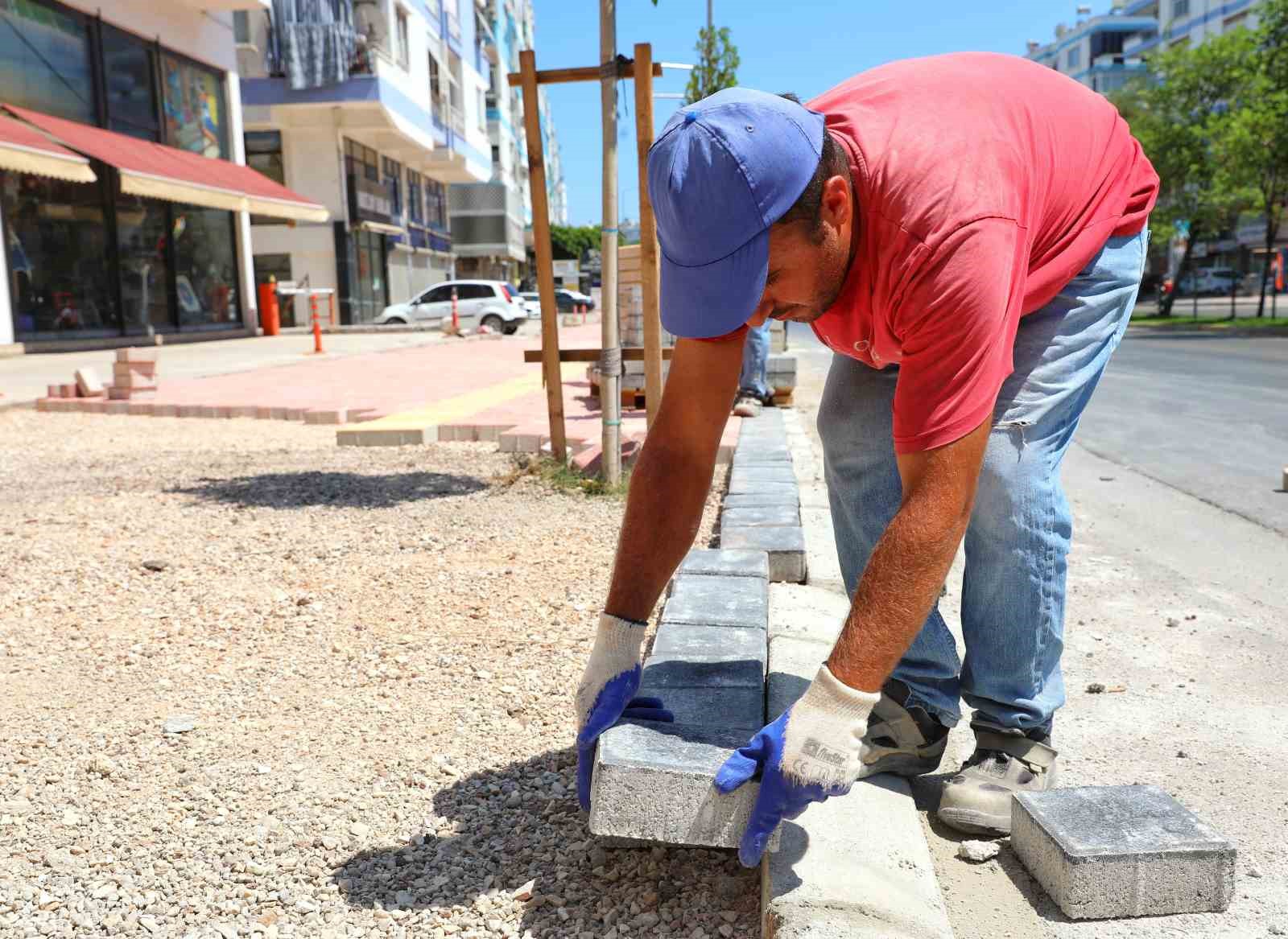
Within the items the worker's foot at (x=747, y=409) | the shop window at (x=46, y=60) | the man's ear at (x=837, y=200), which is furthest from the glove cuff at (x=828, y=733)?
the shop window at (x=46, y=60)

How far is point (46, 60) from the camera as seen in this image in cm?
1683

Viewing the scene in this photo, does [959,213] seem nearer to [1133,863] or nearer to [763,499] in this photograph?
[1133,863]

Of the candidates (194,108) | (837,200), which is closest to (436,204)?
(194,108)

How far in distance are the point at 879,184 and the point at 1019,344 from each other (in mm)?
577

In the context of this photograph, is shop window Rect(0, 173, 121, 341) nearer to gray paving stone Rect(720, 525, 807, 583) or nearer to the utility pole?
the utility pole

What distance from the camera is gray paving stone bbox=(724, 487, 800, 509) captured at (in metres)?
4.40

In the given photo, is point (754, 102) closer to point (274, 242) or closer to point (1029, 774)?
point (1029, 774)

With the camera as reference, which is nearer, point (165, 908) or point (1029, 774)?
point (165, 908)

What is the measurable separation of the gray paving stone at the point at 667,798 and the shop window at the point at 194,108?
71.3 ft

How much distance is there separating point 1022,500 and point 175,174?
19.2 m

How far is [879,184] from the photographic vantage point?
1.72m

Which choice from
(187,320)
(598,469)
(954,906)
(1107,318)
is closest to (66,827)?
(954,906)

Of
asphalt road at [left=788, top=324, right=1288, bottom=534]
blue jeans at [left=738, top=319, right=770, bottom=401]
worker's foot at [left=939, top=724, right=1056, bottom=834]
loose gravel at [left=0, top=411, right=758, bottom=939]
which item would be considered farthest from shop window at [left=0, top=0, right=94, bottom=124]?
worker's foot at [left=939, top=724, right=1056, bottom=834]

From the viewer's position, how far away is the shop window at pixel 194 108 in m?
20.6
